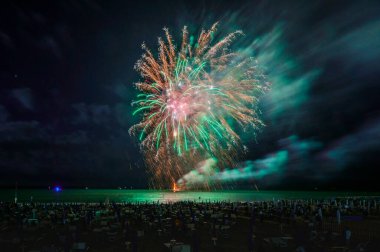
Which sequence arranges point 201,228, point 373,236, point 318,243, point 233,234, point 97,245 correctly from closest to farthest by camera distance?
1. point 318,243
2. point 97,245
3. point 373,236
4. point 233,234
5. point 201,228

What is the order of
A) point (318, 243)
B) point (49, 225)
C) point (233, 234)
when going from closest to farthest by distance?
point (318, 243)
point (233, 234)
point (49, 225)

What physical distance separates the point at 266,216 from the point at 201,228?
737 cm

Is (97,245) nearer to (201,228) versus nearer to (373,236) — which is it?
(201,228)

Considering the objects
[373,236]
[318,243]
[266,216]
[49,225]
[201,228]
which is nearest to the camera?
[318,243]

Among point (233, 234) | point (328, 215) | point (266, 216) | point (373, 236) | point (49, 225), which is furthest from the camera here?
point (328, 215)

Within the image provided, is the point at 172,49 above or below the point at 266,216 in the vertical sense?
above

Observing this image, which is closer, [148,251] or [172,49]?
[148,251]

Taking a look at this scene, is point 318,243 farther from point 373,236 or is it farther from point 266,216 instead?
point 266,216

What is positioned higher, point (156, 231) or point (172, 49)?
point (172, 49)

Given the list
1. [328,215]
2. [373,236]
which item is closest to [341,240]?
[373,236]

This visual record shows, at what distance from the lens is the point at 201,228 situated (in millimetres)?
20797

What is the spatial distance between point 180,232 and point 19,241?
759 cm

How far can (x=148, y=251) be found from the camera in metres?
14.5

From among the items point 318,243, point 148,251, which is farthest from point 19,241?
point 318,243
